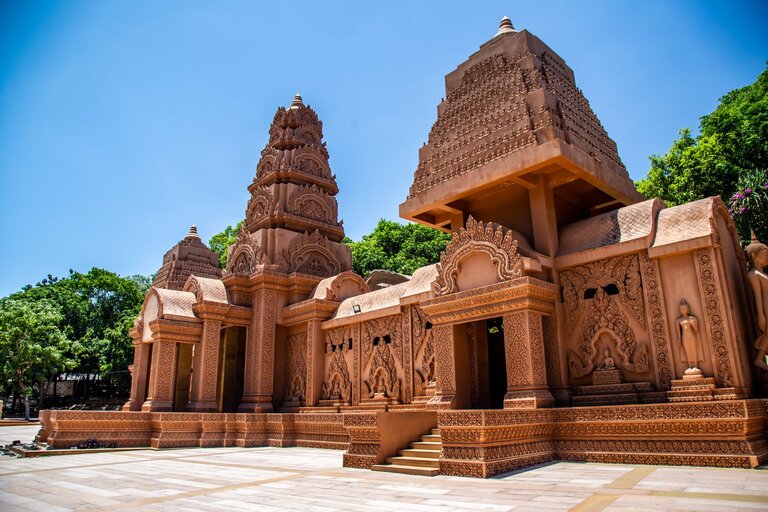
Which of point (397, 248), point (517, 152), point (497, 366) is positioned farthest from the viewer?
point (397, 248)

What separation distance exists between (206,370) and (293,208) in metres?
6.38

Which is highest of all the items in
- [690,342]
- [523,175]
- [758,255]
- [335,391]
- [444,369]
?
[523,175]

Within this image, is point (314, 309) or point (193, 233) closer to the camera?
point (314, 309)

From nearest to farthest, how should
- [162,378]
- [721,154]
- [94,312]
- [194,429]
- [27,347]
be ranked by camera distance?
1. [194,429]
2. [162,378]
3. [721,154]
4. [27,347]
5. [94,312]

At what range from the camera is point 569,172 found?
436 inches

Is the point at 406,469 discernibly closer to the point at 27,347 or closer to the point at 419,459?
the point at 419,459

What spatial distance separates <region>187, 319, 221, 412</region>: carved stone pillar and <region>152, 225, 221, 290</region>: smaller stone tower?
7.86 metres

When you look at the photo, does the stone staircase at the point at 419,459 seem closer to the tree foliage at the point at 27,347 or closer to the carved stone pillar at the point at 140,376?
the carved stone pillar at the point at 140,376

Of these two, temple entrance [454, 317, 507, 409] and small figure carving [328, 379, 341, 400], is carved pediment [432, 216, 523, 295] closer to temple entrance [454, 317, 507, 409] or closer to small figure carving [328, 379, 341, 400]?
temple entrance [454, 317, 507, 409]

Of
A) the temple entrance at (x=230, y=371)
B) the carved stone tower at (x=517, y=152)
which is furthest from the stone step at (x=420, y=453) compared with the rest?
the temple entrance at (x=230, y=371)

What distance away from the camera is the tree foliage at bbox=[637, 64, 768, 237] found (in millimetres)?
22969

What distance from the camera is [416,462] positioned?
8562mm

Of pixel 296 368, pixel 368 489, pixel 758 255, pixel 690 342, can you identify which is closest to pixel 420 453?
pixel 368 489

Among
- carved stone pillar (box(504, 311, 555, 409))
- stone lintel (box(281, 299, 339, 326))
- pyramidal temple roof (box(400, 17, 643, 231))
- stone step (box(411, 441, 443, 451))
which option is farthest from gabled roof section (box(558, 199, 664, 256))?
stone lintel (box(281, 299, 339, 326))
